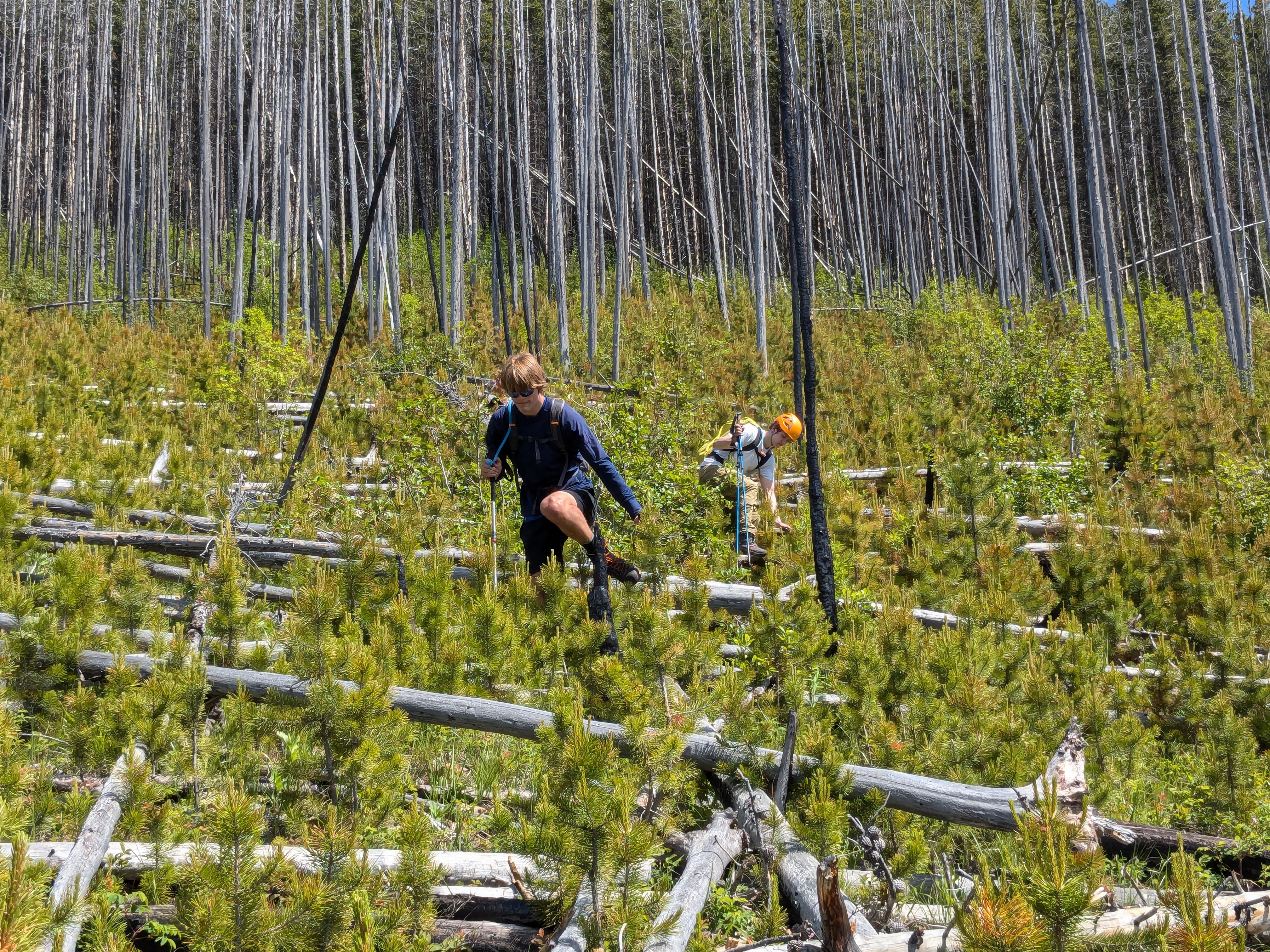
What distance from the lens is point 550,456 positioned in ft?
13.6

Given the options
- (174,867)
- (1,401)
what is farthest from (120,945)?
(1,401)

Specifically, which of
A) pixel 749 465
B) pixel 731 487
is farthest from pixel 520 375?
pixel 749 465

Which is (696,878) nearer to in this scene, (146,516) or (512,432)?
(512,432)

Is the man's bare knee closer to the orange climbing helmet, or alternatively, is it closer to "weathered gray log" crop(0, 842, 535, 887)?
"weathered gray log" crop(0, 842, 535, 887)

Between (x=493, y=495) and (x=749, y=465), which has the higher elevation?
(x=749, y=465)

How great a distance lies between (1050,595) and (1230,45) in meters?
27.1

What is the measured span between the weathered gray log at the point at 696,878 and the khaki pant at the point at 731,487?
3.12 metres

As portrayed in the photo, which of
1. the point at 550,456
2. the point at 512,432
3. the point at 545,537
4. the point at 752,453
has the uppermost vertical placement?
the point at 752,453

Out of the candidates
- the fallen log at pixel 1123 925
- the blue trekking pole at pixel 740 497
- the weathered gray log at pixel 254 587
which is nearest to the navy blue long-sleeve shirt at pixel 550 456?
the weathered gray log at pixel 254 587

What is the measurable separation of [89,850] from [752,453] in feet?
14.6

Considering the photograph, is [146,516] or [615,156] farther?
[615,156]

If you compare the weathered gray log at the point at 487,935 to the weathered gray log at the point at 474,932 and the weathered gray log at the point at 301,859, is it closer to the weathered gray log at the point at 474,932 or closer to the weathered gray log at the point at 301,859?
the weathered gray log at the point at 474,932

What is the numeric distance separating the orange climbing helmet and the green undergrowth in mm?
507

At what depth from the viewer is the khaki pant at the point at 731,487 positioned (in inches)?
227
